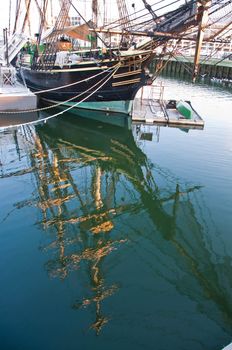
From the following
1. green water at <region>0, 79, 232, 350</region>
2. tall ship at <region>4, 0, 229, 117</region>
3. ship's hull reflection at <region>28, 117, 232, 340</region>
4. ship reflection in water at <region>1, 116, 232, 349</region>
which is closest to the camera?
green water at <region>0, 79, 232, 350</region>

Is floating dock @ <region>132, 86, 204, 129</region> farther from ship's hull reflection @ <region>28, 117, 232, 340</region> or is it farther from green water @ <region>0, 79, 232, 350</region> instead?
ship's hull reflection @ <region>28, 117, 232, 340</region>

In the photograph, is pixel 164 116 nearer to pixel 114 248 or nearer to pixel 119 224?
pixel 119 224

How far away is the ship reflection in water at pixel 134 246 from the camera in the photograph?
5.93m

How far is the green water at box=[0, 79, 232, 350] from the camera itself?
18.3 feet

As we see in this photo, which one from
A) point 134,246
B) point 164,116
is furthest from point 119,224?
point 164,116

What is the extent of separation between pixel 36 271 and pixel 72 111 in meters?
17.7

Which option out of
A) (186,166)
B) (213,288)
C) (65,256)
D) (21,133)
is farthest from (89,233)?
(21,133)

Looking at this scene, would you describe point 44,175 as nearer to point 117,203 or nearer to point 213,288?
point 117,203

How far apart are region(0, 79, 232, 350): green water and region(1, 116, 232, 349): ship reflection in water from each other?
0.03 m

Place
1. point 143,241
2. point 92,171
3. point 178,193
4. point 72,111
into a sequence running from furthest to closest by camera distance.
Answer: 1. point 72,111
2. point 92,171
3. point 178,193
4. point 143,241

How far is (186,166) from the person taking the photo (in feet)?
44.7

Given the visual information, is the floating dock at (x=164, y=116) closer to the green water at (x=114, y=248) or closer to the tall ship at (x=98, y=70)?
the tall ship at (x=98, y=70)

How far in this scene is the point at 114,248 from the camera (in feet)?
25.7

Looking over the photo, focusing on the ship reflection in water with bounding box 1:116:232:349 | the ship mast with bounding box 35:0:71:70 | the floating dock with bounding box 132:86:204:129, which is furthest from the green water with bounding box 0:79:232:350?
the ship mast with bounding box 35:0:71:70
